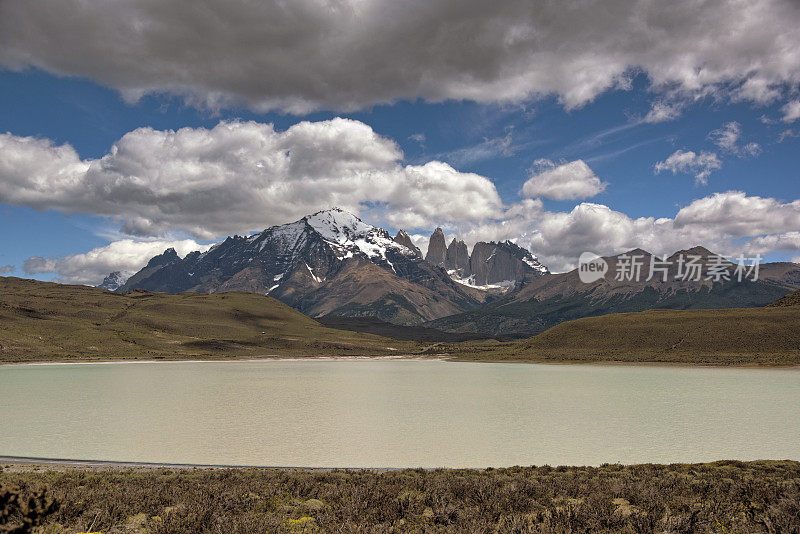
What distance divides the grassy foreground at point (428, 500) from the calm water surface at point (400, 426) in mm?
6939

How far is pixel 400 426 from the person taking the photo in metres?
44.1

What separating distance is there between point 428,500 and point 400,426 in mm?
26517

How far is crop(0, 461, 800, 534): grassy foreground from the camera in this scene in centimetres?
1384

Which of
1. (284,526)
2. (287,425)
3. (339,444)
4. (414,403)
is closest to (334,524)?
(284,526)

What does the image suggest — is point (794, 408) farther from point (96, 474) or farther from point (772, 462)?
point (96, 474)

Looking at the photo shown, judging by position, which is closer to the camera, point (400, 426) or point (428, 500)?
point (428, 500)

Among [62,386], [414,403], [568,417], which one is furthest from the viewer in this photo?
[62,386]

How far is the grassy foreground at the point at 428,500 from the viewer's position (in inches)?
545

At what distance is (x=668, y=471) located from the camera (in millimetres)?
25656

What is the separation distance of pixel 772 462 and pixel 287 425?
36.3m

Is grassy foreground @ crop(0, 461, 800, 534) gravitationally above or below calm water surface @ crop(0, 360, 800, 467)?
above

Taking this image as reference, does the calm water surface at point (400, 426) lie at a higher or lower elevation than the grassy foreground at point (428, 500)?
lower

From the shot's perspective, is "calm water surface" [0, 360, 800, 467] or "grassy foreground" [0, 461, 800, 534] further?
"calm water surface" [0, 360, 800, 467]

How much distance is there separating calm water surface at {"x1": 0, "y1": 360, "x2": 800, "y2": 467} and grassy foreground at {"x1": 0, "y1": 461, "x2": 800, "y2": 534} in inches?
273
